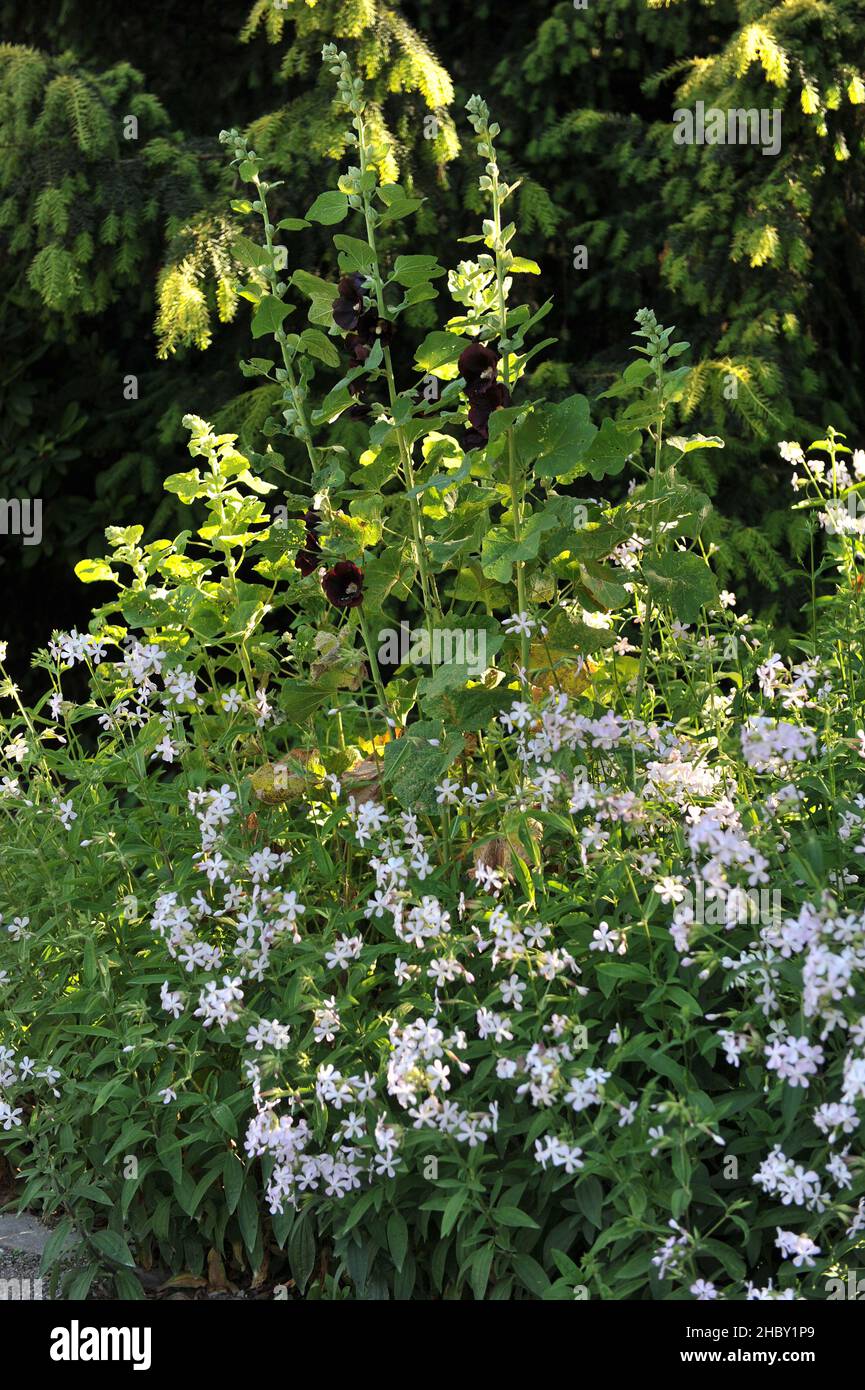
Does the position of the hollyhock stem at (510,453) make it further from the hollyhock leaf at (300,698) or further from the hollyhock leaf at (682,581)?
the hollyhock leaf at (300,698)

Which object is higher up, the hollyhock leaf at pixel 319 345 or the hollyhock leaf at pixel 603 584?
the hollyhock leaf at pixel 319 345

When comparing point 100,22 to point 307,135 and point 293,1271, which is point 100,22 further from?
point 293,1271

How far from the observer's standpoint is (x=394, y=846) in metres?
2.85

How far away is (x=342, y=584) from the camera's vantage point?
3008mm

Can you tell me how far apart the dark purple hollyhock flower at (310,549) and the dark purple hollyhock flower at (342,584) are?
3.7 inches

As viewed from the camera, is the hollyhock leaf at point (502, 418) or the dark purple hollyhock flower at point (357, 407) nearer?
the hollyhock leaf at point (502, 418)

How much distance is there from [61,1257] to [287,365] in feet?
6.34

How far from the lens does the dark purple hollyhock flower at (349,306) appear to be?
9.99ft

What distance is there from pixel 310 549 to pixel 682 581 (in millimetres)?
776

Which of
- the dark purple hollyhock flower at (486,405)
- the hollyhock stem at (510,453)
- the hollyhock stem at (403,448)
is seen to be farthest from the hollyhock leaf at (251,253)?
the dark purple hollyhock flower at (486,405)

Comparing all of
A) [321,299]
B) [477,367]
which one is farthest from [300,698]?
[321,299]

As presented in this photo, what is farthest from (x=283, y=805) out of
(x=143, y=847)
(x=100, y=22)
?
(x=100, y=22)

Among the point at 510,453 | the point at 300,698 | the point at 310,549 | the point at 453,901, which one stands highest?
the point at 510,453

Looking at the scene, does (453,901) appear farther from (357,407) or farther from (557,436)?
(357,407)
